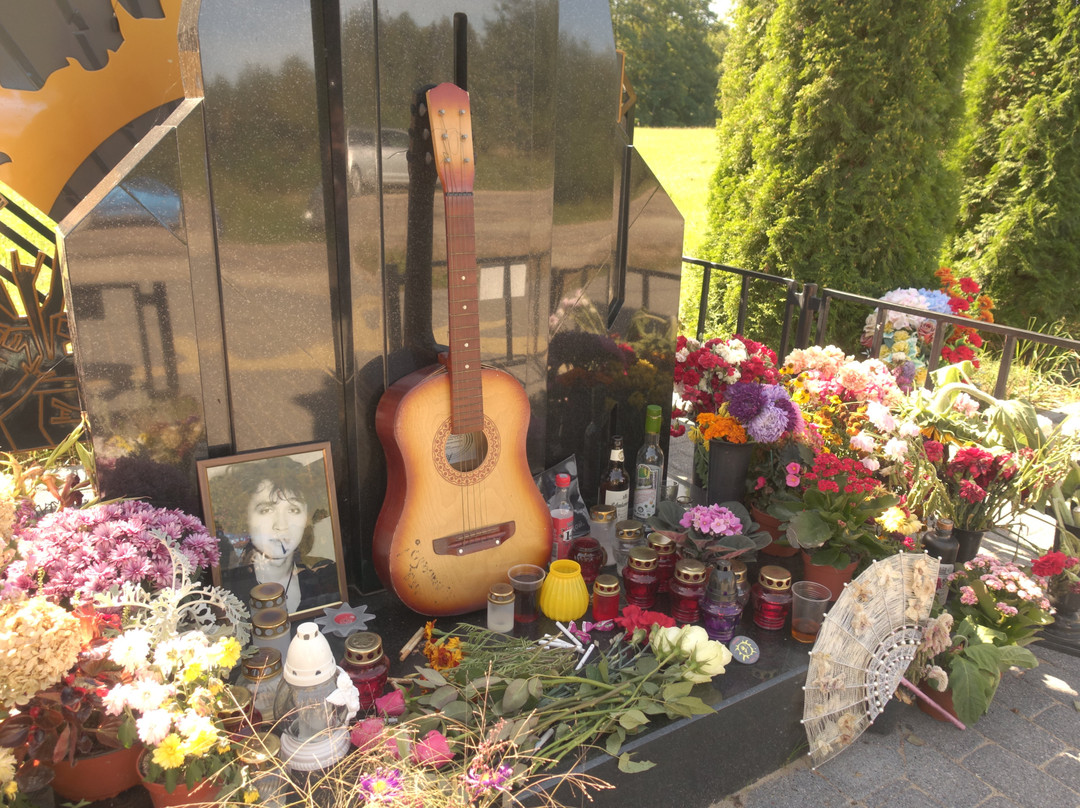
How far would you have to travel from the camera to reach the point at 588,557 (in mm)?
2893

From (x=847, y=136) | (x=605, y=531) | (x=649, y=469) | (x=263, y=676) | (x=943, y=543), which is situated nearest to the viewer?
(x=263, y=676)

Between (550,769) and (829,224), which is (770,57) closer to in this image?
(829,224)

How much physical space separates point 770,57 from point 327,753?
6535 millimetres

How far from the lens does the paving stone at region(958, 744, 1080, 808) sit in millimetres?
2406

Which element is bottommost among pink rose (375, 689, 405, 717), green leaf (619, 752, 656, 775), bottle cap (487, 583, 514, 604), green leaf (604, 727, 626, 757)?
green leaf (619, 752, 656, 775)

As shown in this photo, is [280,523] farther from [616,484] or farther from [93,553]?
[616,484]

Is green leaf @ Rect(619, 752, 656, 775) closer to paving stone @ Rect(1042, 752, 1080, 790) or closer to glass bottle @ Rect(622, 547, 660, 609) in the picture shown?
glass bottle @ Rect(622, 547, 660, 609)

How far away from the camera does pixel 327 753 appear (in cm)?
191

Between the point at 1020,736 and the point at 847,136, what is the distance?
4.82 metres

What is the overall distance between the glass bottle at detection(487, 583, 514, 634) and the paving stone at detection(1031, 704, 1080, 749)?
6.52 ft

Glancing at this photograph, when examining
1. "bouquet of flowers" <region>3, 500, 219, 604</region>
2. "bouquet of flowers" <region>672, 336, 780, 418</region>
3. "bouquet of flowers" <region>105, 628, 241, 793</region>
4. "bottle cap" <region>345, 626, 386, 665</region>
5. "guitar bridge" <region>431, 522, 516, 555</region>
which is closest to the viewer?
"bouquet of flowers" <region>105, 628, 241, 793</region>

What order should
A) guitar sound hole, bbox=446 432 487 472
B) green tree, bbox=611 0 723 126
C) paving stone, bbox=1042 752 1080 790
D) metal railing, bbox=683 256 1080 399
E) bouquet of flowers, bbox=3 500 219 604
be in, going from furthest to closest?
green tree, bbox=611 0 723 126 < metal railing, bbox=683 256 1080 399 < guitar sound hole, bbox=446 432 487 472 < paving stone, bbox=1042 752 1080 790 < bouquet of flowers, bbox=3 500 219 604

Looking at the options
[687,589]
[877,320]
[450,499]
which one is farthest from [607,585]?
[877,320]

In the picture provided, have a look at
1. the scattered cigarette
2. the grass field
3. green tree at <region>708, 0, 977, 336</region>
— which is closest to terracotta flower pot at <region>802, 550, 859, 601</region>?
the scattered cigarette
